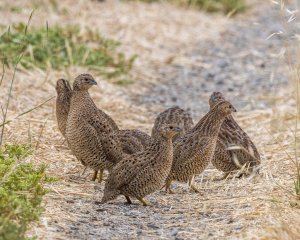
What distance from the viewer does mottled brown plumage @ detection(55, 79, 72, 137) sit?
9.85 m

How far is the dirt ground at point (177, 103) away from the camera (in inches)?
286

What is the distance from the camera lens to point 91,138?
888 cm

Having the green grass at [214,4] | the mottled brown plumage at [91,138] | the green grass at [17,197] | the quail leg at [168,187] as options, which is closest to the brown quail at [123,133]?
the mottled brown plumage at [91,138]

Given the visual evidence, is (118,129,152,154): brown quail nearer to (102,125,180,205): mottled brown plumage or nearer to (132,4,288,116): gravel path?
(102,125,180,205): mottled brown plumage

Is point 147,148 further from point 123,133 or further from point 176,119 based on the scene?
point 176,119

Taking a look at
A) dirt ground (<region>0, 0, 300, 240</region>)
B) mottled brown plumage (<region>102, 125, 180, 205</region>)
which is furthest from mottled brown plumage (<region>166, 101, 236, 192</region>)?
mottled brown plumage (<region>102, 125, 180, 205</region>)

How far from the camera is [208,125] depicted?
29.5 ft

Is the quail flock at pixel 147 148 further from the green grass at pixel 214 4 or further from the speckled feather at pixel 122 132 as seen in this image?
the green grass at pixel 214 4

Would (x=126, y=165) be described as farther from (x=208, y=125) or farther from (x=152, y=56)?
(x=152, y=56)

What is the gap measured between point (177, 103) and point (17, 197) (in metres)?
6.74

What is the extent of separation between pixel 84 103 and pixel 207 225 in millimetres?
2356

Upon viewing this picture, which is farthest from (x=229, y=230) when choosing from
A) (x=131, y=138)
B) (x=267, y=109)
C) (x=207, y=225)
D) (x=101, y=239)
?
(x=267, y=109)

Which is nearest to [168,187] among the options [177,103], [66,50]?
[177,103]

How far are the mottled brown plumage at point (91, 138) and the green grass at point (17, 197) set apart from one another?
3.67 feet
